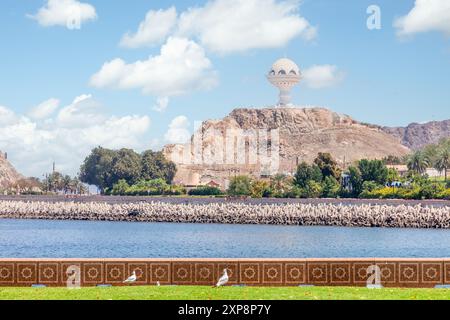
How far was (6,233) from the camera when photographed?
298ft

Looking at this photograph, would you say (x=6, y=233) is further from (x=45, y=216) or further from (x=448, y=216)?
(x=448, y=216)

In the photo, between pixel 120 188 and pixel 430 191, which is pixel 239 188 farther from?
pixel 430 191

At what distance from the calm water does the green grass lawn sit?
35018 mm

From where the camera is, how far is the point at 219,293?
2416 cm

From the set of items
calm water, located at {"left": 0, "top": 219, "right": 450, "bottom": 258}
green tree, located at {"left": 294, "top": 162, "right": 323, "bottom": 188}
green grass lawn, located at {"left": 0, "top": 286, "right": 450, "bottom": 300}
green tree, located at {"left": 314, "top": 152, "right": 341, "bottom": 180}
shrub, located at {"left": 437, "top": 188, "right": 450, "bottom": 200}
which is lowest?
calm water, located at {"left": 0, "top": 219, "right": 450, "bottom": 258}

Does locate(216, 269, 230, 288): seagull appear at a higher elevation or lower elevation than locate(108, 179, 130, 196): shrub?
lower

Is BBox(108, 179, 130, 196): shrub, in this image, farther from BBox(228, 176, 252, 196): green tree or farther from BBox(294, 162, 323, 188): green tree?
BBox(294, 162, 323, 188): green tree

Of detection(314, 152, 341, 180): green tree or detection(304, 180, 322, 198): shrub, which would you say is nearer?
detection(304, 180, 322, 198): shrub

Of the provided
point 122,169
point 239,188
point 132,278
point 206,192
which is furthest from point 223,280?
point 122,169

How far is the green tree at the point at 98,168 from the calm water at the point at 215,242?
276 feet

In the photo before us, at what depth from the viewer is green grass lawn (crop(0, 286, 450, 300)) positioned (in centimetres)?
2350

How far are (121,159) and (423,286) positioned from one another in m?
161

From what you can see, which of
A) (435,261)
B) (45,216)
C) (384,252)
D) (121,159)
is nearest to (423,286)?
(435,261)

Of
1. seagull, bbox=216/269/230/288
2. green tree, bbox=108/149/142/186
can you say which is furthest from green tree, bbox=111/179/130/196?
seagull, bbox=216/269/230/288
